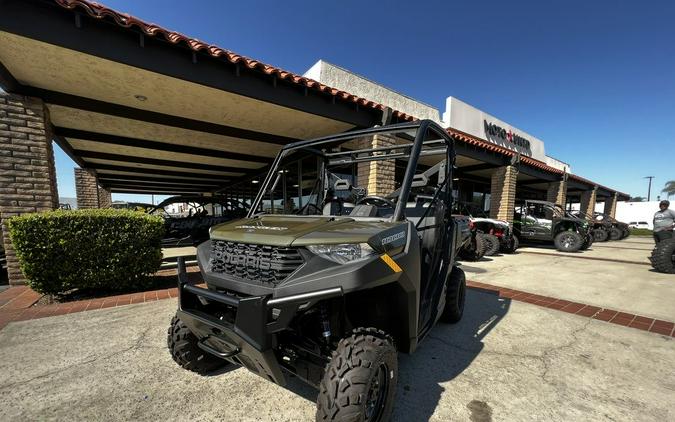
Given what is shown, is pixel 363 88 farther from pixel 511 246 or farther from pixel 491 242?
pixel 511 246

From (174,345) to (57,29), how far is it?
13.7 ft

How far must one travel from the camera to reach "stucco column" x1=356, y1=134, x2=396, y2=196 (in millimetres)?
6301

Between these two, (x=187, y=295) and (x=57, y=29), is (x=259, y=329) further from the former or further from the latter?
(x=57, y=29)

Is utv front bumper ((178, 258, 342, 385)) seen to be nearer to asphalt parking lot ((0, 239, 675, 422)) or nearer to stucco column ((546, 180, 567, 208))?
asphalt parking lot ((0, 239, 675, 422))

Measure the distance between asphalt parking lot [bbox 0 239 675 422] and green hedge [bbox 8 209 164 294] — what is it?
2.88 ft

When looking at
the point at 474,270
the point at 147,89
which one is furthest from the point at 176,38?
the point at 474,270

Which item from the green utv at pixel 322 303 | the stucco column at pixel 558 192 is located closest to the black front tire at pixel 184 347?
the green utv at pixel 322 303

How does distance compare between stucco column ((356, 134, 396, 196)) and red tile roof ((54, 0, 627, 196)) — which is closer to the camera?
red tile roof ((54, 0, 627, 196))

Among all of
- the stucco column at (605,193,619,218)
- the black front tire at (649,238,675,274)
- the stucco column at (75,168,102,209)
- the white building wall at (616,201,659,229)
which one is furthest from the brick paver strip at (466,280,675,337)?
the white building wall at (616,201,659,229)

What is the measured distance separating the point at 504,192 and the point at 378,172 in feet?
22.6

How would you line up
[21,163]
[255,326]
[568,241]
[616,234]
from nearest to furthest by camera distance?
1. [255,326]
2. [21,163]
3. [568,241]
4. [616,234]

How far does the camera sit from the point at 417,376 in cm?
225

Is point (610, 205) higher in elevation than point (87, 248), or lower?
higher

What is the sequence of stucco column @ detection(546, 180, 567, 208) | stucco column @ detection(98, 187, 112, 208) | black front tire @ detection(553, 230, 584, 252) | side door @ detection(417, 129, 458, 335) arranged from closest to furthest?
side door @ detection(417, 129, 458, 335) → black front tire @ detection(553, 230, 584, 252) → stucco column @ detection(546, 180, 567, 208) → stucco column @ detection(98, 187, 112, 208)
